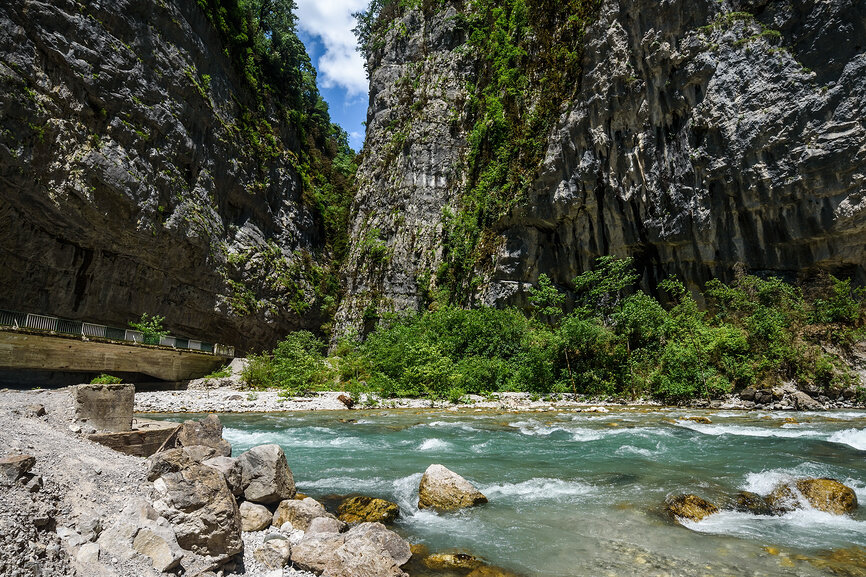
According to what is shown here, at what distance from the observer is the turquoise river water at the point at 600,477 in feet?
14.5

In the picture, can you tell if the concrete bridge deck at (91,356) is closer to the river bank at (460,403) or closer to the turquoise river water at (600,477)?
the river bank at (460,403)

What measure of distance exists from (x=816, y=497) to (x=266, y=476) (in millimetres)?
6836

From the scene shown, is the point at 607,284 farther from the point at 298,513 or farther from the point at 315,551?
the point at 315,551

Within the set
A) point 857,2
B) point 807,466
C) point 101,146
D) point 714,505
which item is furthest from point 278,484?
point 857,2

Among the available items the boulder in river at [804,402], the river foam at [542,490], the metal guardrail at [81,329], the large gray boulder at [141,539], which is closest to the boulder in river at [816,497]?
the river foam at [542,490]

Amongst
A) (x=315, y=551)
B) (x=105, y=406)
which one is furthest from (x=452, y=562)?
(x=105, y=406)

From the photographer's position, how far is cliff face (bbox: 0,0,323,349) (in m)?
18.9

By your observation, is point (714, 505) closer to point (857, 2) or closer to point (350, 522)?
point (350, 522)

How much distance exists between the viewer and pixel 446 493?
5918mm

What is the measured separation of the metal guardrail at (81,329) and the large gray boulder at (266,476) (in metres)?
15.2

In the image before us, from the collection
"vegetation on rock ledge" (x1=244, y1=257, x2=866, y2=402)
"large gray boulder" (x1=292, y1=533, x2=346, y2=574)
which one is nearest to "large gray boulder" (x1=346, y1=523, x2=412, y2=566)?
"large gray boulder" (x1=292, y1=533, x2=346, y2=574)

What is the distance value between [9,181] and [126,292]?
717cm

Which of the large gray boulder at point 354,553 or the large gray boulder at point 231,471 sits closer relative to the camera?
the large gray boulder at point 354,553

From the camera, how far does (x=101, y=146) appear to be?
2112cm
